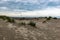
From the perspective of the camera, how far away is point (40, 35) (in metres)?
22.8

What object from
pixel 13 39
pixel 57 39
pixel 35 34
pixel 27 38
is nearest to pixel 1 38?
pixel 13 39

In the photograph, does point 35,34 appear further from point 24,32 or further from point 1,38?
point 1,38

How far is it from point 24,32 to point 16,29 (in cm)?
93

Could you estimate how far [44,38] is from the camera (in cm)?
2211

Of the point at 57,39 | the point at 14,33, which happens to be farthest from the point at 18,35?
the point at 57,39

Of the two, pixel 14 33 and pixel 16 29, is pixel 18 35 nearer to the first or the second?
pixel 14 33

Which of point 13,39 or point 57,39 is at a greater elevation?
point 13,39

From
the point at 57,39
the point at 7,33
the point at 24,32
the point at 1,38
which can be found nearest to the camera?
the point at 1,38

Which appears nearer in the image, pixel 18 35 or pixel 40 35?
pixel 18 35

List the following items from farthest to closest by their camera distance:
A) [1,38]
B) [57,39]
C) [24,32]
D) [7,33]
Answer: [57,39], [24,32], [7,33], [1,38]

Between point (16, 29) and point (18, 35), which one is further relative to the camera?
point (16, 29)

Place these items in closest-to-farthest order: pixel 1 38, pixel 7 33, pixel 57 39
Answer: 1. pixel 1 38
2. pixel 7 33
3. pixel 57 39

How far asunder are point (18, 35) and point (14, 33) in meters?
0.45

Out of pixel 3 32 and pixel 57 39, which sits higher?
pixel 3 32
